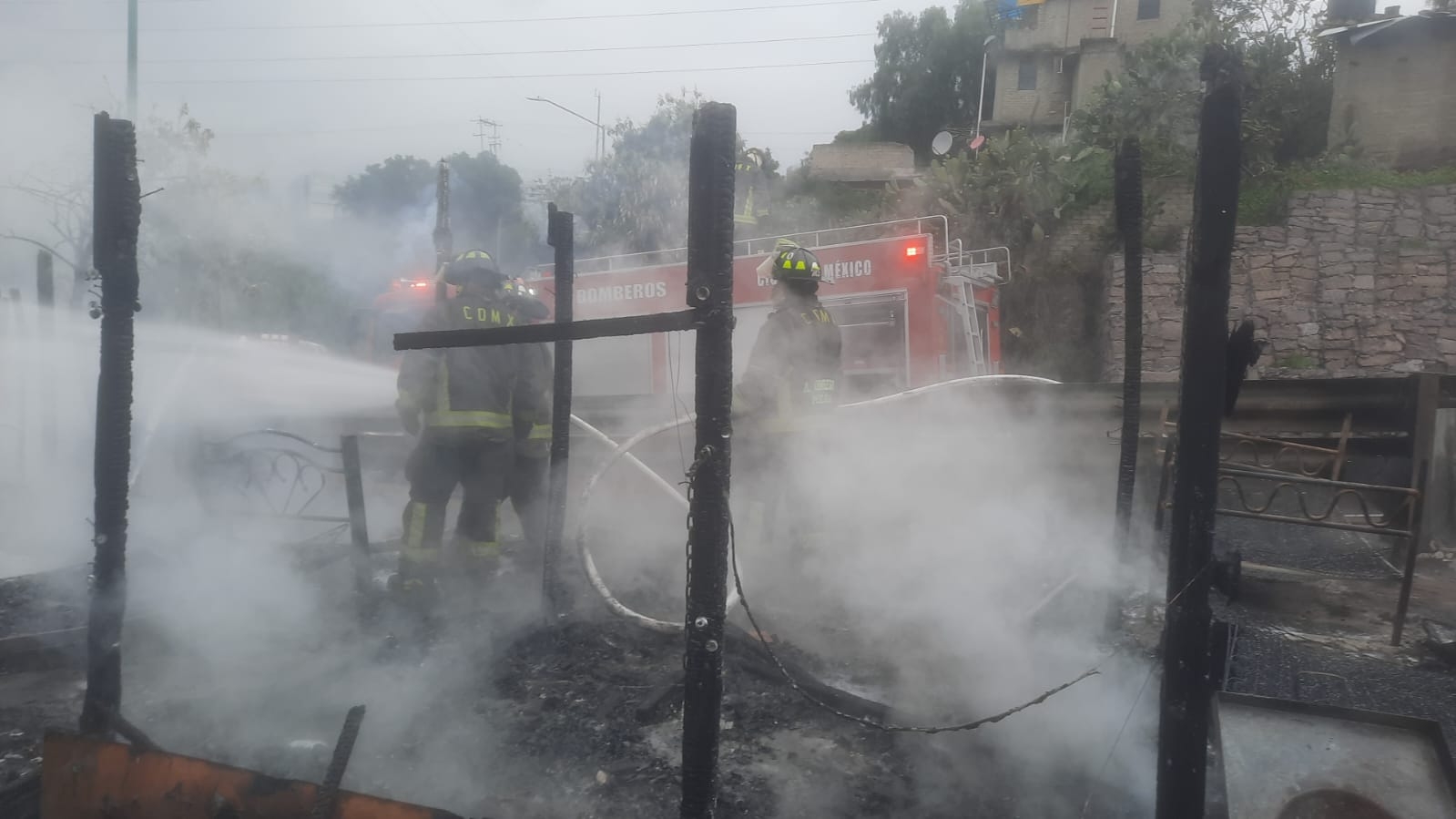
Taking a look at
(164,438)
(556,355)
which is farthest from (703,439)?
(164,438)

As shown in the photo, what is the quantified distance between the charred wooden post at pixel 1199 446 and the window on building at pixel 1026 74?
28621 millimetres

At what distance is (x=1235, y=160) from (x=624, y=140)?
10597mm

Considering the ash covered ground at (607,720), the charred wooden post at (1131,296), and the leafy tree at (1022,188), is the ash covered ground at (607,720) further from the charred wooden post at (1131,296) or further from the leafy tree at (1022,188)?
the leafy tree at (1022,188)

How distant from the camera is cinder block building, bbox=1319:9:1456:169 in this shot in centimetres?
1575

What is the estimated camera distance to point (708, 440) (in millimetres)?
2340

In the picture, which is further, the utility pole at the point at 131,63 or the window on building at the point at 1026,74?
the window on building at the point at 1026,74

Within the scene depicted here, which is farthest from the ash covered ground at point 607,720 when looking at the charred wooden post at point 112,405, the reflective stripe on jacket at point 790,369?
the reflective stripe on jacket at point 790,369

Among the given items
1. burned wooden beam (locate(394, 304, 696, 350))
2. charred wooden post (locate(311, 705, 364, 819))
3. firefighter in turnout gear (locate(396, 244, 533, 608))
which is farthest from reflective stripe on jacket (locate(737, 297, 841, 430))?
charred wooden post (locate(311, 705, 364, 819))

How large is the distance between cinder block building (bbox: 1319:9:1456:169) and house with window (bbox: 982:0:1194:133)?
948 cm

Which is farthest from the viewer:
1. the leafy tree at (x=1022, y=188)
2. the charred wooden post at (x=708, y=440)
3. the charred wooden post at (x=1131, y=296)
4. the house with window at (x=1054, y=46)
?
the house with window at (x=1054, y=46)

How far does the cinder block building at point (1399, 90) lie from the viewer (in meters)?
15.8

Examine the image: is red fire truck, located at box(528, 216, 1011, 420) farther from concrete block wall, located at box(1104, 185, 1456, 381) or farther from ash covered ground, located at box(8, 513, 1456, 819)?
concrete block wall, located at box(1104, 185, 1456, 381)

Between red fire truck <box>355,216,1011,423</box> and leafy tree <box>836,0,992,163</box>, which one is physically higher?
leafy tree <box>836,0,992,163</box>

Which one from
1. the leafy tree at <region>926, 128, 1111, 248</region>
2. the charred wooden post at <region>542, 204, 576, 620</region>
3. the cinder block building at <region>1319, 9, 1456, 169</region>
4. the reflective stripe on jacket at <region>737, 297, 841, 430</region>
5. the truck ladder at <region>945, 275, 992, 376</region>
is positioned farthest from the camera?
the leafy tree at <region>926, 128, 1111, 248</region>
